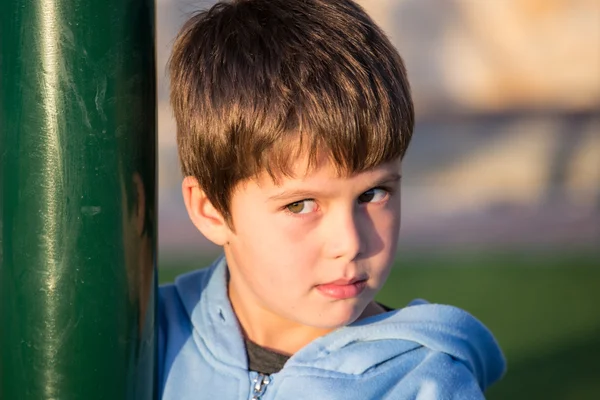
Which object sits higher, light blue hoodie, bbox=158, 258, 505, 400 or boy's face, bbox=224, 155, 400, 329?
boy's face, bbox=224, 155, 400, 329

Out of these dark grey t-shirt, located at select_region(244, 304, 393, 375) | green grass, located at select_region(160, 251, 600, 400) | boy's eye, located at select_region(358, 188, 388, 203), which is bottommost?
green grass, located at select_region(160, 251, 600, 400)

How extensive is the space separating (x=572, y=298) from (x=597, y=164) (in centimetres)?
309

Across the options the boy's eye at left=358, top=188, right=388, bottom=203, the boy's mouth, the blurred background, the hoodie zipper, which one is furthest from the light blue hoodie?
the blurred background

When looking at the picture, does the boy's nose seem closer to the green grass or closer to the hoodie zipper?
the hoodie zipper

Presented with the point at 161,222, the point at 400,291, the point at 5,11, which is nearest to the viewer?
the point at 5,11

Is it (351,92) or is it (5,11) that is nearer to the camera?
(5,11)

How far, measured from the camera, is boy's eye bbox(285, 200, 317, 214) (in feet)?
5.85

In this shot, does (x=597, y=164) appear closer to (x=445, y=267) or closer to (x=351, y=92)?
(x=445, y=267)

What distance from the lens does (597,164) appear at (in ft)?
26.0

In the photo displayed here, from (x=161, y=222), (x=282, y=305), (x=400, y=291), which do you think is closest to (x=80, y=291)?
(x=282, y=305)

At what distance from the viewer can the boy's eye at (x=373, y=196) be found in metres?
1.81

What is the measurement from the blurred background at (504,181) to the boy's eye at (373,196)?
2202mm

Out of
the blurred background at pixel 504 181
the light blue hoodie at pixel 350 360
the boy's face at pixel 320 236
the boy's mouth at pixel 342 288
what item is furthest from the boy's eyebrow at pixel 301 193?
the blurred background at pixel 504 181

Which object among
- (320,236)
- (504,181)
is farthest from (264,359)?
(504,181)
